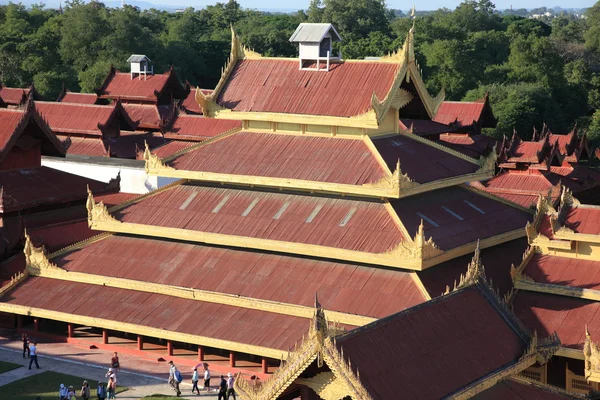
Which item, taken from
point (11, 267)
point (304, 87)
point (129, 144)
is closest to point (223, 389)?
point (304, 87)

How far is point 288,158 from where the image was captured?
33.5 meters

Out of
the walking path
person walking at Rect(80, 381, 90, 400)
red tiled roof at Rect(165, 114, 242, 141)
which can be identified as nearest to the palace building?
the walking path

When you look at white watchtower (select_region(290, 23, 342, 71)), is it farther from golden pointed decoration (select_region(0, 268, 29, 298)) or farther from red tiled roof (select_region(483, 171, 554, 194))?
red tiled roof (select_region(483, 171, 554, 194))

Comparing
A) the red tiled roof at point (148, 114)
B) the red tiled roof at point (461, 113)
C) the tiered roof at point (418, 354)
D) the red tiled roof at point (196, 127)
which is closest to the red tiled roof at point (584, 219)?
the tiered roof at point (418, 354)

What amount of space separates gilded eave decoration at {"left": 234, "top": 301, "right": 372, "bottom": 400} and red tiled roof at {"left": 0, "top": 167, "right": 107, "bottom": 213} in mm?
20678

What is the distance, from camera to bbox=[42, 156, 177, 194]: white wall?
51344 mm

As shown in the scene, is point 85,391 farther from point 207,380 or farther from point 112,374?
point 207,380

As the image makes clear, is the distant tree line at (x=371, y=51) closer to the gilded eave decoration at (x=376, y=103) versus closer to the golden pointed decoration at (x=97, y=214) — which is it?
the gilded eave decoration at (x=376, y=103)

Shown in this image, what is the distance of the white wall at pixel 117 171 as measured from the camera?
51344 millimetres

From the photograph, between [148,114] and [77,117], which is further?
[148,114]

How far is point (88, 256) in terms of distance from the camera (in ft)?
114

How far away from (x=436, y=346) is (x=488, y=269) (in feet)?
38.8

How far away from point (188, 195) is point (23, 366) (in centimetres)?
707

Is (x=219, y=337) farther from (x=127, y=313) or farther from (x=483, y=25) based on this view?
(x=483, y=25)
